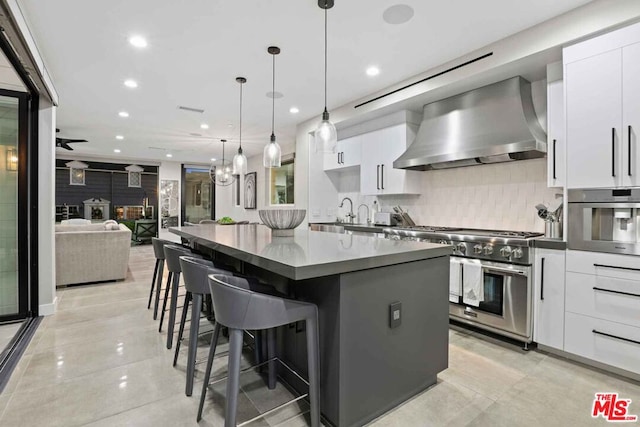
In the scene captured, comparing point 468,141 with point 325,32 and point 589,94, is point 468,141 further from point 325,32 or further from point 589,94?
point 325,32

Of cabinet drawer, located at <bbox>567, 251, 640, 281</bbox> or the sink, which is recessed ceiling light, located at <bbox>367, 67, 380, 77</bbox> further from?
cabinet drawer, located at <bbox>567, 251, 640, 281</bbox>

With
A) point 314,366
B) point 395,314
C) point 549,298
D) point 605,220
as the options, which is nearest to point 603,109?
point 605,220

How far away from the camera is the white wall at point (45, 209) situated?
345 centimetres

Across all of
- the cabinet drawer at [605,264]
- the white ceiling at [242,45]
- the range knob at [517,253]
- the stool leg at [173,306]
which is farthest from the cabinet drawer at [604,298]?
the stool leg at [173,306]

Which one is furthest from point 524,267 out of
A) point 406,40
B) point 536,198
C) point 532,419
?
point 406,40

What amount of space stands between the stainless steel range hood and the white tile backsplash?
0.64 feet

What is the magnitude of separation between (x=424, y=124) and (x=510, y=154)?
1137 mm

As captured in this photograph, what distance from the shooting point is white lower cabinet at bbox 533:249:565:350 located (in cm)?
250

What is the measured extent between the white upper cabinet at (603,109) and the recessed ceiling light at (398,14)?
1.26 m

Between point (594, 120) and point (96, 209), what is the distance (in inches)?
456

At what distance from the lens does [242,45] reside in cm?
300

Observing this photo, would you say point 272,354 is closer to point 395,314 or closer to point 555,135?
point 395,314

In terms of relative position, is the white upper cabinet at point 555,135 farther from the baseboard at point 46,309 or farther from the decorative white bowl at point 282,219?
the baseboard at point 46,309

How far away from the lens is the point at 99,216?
387 inches
